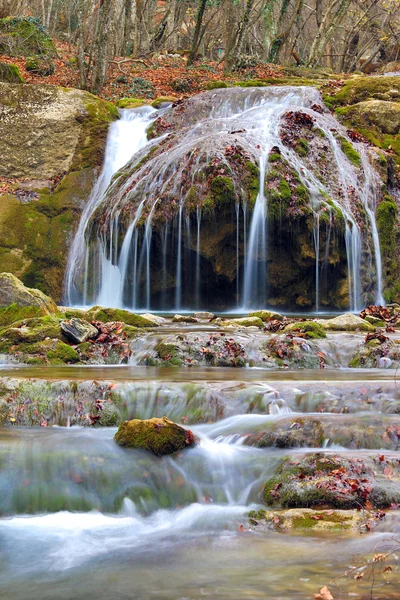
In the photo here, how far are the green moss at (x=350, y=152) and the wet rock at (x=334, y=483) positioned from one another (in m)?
11.9

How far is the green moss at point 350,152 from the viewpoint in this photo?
1551 centimetres

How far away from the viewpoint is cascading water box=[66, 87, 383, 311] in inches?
535

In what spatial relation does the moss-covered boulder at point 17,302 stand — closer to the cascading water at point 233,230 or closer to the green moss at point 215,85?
the cascading water at point 233,230

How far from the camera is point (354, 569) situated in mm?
3365

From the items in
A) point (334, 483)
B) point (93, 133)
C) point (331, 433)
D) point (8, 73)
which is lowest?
point (334, 483)

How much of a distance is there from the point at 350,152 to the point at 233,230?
162 inches

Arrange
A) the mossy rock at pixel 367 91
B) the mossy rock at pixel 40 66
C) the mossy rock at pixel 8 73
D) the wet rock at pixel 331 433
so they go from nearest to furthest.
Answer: the wet rock at pixel 331 433 < the mossy rock at pixel 367 91 < the mossy rock at pixel 8 73 < the mossy rock at pixel 40 66

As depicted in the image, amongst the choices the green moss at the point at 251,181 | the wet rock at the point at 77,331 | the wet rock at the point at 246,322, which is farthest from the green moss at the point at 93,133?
the wet rock at the point at 77,331

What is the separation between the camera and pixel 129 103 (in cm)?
1978

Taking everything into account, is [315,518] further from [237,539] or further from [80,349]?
[80,349]

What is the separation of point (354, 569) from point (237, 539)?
2.84ft

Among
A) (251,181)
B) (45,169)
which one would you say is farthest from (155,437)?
(45,169)

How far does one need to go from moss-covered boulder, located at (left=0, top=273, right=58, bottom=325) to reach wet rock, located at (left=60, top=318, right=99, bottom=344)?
114 centimetres

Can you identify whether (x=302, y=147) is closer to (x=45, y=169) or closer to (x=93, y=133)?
(x=93, y=133)
